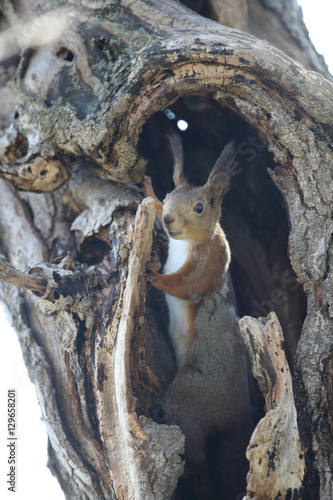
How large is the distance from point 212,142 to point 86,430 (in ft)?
7.49

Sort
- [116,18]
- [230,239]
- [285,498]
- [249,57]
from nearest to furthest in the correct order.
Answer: [285,498], [249,57], [116,18], [230,239]

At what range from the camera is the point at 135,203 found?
3.24 metres

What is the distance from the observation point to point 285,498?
2.12 m

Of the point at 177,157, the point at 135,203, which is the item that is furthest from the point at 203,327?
the point at 177,157

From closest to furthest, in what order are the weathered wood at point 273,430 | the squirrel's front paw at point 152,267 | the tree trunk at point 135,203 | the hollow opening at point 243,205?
the weathered wood at point 273,430 → the tree trunk at point 135,203 → the squirrel's front paw at point 152,267 → the hollow opening at point 243,205

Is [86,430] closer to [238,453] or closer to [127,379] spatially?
[127,379]

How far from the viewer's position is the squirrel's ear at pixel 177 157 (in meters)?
3.45

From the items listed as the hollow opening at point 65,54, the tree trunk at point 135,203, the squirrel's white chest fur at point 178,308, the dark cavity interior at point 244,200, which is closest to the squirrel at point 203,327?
the squirrel's white chest fur at point 178,308

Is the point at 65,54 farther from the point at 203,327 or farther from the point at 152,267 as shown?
the point at 203,327

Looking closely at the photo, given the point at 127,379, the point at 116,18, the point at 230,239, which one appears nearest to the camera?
the point at 127,379

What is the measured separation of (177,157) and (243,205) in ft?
2.23

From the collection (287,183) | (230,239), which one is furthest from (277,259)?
(287,183)

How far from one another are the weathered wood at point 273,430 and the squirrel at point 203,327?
659mm

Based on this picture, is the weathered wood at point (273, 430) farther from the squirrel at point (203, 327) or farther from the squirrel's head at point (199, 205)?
the squirrel's head at point (199, 205)
